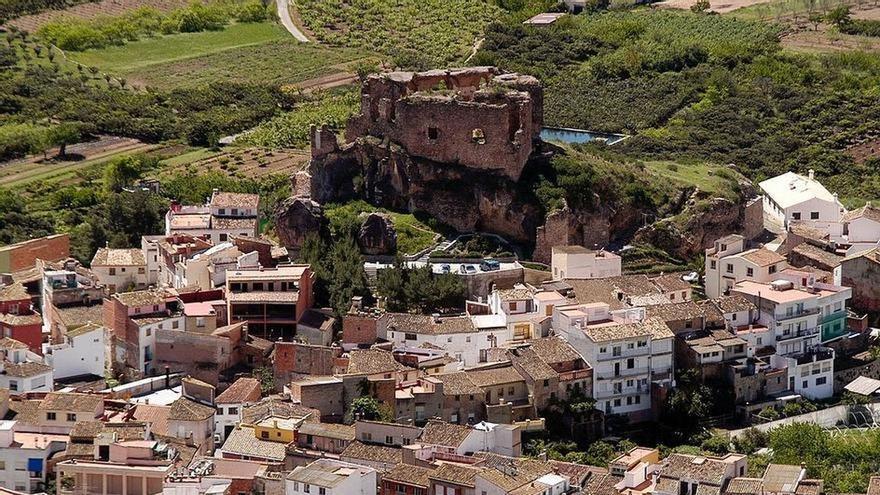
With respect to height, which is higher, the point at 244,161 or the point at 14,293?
the point at 14,293

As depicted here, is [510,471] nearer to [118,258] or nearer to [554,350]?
[554,350]

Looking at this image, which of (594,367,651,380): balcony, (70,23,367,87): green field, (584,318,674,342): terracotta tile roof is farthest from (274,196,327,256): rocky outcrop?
(70,23,367,87): green field

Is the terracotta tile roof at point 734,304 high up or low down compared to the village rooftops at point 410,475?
up

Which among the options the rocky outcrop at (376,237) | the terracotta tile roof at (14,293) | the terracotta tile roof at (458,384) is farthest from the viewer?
the rocky outcrop at (376,237)

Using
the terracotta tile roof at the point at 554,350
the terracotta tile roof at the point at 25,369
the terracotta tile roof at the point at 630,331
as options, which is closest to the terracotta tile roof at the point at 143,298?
the terracotta tile roof at the point at 25,369

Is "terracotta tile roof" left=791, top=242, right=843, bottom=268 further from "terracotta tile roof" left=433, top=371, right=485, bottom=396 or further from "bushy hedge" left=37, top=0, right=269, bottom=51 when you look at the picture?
"bushy hedge" left=37, top=0, right=269, bottom=51

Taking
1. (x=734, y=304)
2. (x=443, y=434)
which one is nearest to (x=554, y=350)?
(x=443, y=434)

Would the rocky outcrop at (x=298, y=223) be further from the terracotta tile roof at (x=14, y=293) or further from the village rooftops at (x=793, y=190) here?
the village rooftops at (x=793, y=190)

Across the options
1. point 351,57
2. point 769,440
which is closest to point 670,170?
point 769,440
